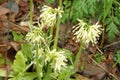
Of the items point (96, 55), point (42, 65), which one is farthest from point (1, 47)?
point (96, 55)

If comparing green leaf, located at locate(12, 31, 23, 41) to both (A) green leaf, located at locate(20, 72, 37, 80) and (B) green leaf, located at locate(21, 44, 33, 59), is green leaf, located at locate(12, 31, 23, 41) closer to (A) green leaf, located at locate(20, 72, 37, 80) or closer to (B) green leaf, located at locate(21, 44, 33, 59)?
(B) green leaf, located at locate(21, 44, 33, 59)

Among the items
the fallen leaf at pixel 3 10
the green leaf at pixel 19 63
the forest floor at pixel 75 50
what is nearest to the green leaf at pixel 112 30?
the forest floor at pixel 75 50

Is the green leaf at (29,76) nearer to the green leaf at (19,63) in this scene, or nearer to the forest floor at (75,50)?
the green leaf at (19,63)

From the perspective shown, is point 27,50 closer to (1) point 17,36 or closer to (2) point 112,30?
(1) point 17,36

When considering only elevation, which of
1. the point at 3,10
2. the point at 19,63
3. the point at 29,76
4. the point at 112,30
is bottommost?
the point at 29,76

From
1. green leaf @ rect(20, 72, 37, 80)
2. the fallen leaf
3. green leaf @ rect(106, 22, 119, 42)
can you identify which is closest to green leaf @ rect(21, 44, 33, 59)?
green leaf @ rect(20, 72, 37, 80)

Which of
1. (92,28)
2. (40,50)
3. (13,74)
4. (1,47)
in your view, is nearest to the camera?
(92,28)

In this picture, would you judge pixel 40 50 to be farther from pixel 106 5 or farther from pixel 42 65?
pixel 106 5

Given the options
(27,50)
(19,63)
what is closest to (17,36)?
(27,50)
